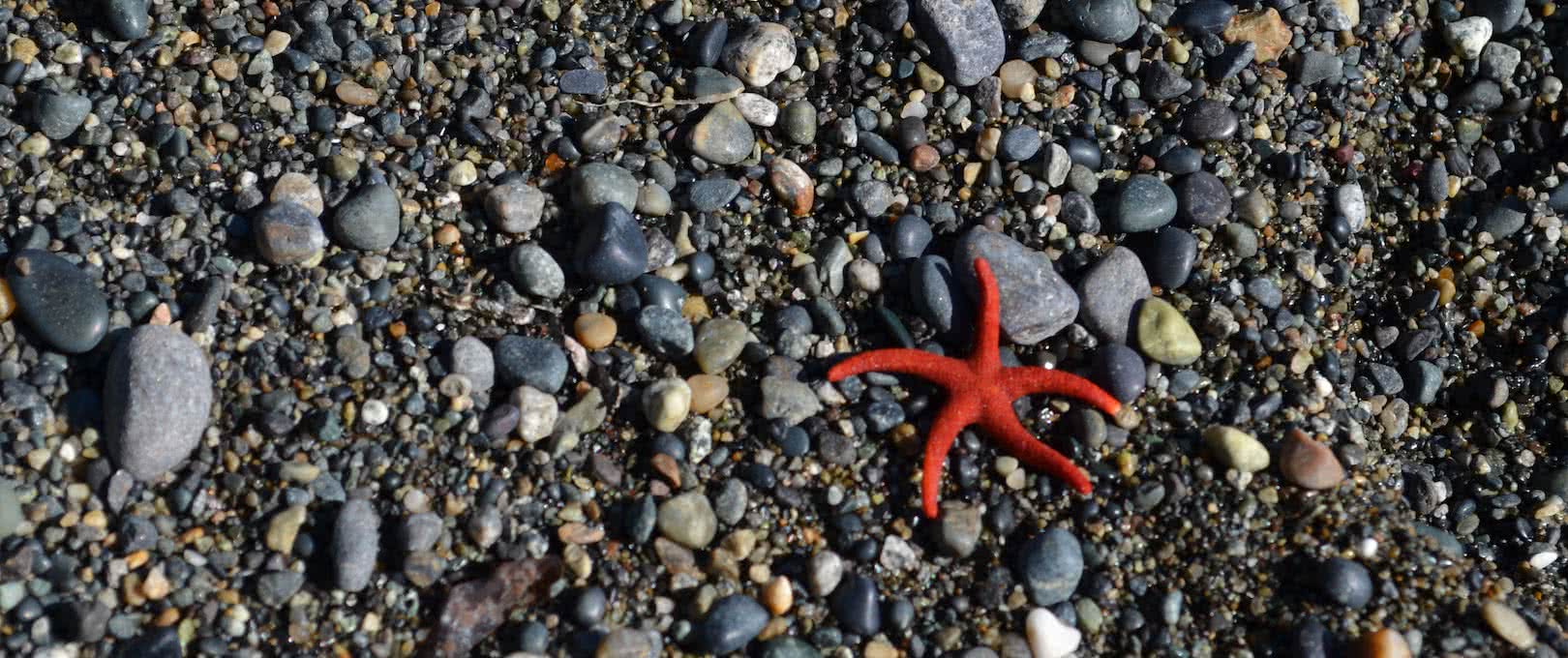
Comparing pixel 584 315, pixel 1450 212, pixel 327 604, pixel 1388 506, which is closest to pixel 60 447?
pixel 327 604

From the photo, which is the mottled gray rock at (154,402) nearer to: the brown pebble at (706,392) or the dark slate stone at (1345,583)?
the brown pebble at (706,392)

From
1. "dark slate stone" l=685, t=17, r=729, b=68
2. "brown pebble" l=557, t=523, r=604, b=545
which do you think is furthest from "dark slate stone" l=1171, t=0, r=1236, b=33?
"brown pebble" l=557, t=523, r=604, b=545

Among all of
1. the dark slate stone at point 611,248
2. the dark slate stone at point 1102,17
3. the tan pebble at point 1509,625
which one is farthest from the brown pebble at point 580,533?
the tan pebble at point 1509,625

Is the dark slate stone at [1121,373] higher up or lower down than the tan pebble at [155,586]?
higher up

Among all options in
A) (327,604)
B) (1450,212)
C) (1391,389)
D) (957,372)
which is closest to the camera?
(327,604)

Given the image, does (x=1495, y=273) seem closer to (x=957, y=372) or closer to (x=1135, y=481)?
(x=1135, y=481)
